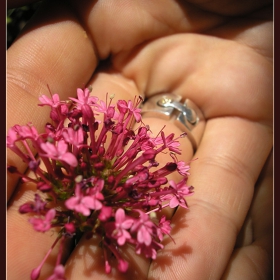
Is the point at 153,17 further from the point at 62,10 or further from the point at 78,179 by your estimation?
the point at 78,179

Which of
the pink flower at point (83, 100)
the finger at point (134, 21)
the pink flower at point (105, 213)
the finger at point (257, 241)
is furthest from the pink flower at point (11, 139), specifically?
the finger at point (257, 241)

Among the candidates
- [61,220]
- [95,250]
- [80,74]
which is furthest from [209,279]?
[80,74]

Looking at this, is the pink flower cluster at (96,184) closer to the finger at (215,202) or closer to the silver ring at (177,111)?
the finger at (215,202)

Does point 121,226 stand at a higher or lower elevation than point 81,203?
lower

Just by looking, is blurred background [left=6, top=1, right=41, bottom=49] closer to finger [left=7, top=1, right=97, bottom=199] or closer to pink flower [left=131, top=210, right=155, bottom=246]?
finger [left=7, top=1, right=97, bottom=199]

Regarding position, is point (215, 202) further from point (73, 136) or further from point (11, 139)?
point (11, 139)

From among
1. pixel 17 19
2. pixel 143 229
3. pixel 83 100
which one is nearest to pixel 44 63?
pixel 83 100
